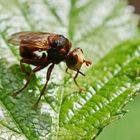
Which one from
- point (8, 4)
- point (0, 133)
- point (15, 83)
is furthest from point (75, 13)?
point (0, 133)

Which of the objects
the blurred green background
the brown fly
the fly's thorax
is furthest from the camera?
the blurred green background

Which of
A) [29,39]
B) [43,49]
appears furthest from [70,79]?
[29,39]

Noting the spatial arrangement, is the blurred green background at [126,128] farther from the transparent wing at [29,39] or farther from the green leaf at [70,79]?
the transparent wing at [29,39]

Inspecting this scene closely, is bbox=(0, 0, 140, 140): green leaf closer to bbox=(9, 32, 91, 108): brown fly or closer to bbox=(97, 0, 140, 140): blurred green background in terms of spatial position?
bbox=(9, 32, 91, 108): brown fly

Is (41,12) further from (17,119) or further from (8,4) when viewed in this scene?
(17,119)

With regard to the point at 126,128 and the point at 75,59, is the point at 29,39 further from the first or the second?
the point at 126,128

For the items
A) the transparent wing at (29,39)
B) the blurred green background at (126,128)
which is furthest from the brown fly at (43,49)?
the blurred green background at (126,128)

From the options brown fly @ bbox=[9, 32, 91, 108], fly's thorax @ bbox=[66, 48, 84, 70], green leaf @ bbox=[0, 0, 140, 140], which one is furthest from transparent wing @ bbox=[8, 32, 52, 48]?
fly's thorax @ bbox=[66, 48, 84, 70]

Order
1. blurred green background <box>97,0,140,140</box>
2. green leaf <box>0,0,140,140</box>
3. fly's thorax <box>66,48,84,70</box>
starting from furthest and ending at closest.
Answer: blurred green background <box>97,0,140,140</box>
fly's thorax <box>66,48,84,70</box>
green leaf <box>0,0,140,140</box>
